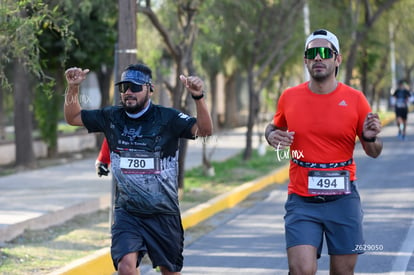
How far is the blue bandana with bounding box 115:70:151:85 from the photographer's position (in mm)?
5938

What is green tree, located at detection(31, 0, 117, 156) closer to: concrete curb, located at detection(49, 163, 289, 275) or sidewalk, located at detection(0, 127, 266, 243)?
sidewalk, located at detection(0, 127, 266, 243)

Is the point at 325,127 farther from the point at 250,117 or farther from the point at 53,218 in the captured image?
the point at 250,117

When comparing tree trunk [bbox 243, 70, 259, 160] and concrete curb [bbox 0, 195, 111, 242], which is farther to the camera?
tree trunk [bbox 243, 70, 259, 160]

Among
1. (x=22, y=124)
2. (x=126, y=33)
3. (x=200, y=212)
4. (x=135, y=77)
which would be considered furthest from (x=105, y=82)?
(x=135, y=77)

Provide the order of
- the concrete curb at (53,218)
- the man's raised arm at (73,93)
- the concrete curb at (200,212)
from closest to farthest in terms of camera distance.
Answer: the man's raised arm at (73,93), the concrete curb at (200,212), the concrete curb at (53,218)

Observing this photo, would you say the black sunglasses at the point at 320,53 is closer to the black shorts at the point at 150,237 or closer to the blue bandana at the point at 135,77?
the blue bandana at the point at 135,77

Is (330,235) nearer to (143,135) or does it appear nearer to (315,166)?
(315,166)

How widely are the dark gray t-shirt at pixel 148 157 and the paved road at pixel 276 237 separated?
8.85ft

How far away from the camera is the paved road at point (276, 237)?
860 cm

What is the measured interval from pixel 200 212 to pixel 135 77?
662 centimetres

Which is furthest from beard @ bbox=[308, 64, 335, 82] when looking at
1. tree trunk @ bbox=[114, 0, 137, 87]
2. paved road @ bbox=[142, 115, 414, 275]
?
tree trunk @ bbox=[114, 0, 137, 87]

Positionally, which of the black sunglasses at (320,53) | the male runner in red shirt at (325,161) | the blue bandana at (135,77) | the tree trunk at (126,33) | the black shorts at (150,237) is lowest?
the black shorts at (150,237)

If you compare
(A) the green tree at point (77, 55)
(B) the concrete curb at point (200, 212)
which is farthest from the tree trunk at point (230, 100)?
(B) the concrete curb at point (200, 212)

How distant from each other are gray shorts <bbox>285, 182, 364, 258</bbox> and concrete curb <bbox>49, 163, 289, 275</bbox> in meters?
3.09
